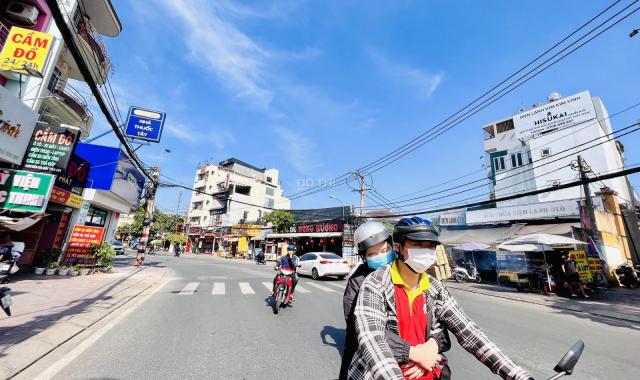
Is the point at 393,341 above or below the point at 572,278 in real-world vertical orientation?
below

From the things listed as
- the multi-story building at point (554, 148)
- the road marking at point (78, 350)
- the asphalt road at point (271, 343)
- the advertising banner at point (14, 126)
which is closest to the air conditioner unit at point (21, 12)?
the advertising banner at point (14, 126)

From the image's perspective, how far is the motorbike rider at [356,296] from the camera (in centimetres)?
157

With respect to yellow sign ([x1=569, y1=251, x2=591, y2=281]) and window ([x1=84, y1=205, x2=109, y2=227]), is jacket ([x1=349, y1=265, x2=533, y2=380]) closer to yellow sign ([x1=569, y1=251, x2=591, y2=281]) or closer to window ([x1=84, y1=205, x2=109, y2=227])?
yellow sign ([x1=569, y1=251, x2=591, y2=281])

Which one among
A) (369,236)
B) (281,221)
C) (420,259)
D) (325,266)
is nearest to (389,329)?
(420,259)

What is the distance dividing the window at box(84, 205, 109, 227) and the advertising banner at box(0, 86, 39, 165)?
22.8 ft

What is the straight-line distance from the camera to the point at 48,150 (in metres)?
10.1

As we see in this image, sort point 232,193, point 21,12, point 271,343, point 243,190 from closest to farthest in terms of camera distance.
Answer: point 271,343, point 21,12, point 232,193, point 243,190

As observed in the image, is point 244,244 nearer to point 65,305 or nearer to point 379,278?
point 65,305

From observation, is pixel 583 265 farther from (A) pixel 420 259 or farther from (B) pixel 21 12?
(B) pixel 21 12

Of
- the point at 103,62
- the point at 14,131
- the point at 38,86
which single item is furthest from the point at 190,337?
the point at 103,62

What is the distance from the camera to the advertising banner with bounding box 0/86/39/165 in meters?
8.23

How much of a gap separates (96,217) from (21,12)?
9647 mm

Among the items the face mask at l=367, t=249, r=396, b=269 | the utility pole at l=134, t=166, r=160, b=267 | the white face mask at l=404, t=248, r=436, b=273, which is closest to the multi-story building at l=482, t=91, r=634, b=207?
the utility pole at l=134, t=166, r=160, b=267

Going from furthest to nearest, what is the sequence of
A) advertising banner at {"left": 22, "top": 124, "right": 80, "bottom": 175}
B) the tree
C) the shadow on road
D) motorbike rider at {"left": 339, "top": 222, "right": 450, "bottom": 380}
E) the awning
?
the tree
the awning
advertising banner at {"left": 22, "top": 124, "right": 80, "bottom": 175}
the shadow on road
motorbike rider at {"left": 339, "top": 222, "right": 450, "bottom": 380}
